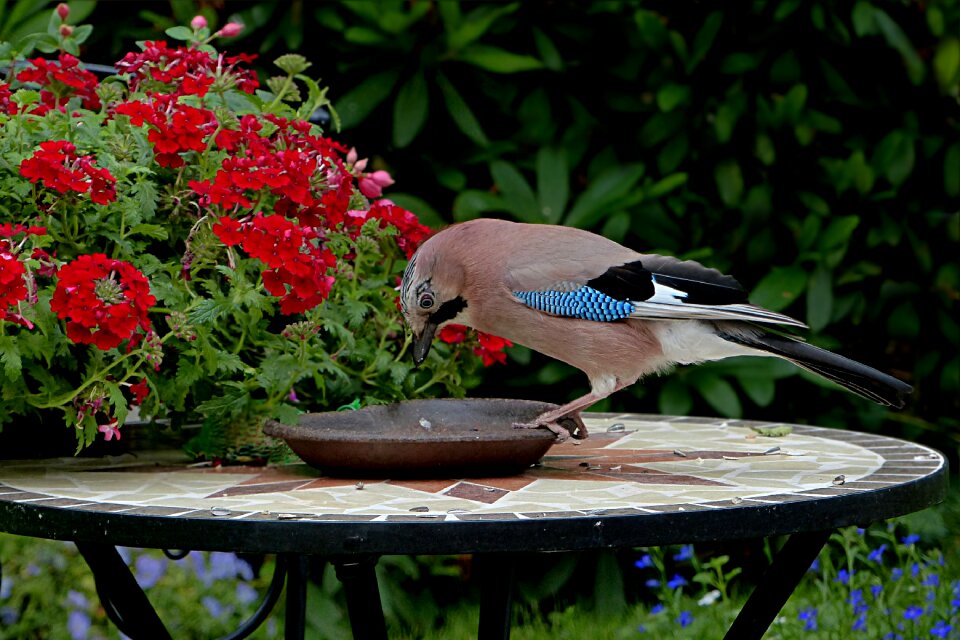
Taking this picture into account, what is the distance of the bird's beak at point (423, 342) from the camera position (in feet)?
9.53

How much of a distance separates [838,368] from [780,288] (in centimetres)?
214

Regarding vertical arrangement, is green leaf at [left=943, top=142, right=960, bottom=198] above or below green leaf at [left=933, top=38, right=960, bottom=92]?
below

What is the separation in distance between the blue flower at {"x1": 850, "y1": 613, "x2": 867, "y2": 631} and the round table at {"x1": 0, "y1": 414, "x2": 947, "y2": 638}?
3.43 ft

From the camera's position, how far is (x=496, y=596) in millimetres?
2656

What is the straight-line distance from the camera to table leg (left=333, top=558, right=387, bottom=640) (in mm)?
2137

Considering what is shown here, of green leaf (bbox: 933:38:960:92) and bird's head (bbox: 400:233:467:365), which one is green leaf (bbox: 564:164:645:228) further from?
bird's head (bbox: 400:233:467:365)

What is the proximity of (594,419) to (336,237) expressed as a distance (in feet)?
4.14

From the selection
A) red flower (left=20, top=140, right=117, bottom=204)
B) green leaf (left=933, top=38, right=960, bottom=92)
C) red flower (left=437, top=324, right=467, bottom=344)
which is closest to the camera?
red flower (left=20, top=140, right=117, bottom=204)

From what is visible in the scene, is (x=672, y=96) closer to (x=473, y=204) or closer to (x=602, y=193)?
(x=602, y=193)

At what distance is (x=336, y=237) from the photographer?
2.96 meters

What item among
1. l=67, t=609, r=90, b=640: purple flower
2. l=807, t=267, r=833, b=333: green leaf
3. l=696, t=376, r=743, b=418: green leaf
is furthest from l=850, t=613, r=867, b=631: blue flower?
l=67, t=609, r=90, b=640: purple flower

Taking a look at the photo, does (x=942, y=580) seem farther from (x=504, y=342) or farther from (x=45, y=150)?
(x=45, y=150)

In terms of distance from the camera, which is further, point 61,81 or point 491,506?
point 61,81

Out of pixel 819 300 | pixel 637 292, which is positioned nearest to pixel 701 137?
pixel 819 300
